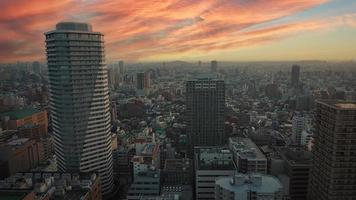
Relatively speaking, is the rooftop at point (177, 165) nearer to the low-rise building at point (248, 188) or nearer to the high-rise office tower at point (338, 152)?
the low-rise building at point (248, 188)

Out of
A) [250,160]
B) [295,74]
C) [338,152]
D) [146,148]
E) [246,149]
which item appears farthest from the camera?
[295,74]

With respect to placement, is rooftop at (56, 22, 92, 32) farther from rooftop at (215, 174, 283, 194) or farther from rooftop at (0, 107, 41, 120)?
rooftop at (0, 107, 41, 120)

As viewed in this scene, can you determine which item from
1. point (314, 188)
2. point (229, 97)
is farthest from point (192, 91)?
point (229, 97)

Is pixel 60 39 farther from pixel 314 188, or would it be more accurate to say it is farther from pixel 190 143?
pixel 314 188

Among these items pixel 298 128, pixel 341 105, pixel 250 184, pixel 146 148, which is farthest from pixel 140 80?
pixel 341 105

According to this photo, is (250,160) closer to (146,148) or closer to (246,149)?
(246,149)
